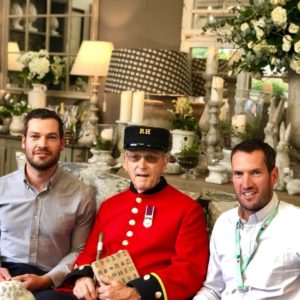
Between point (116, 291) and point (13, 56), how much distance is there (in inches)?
137

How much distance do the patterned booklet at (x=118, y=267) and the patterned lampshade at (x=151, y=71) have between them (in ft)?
4.60

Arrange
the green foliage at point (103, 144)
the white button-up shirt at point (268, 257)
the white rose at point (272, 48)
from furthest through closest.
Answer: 1. the green foliage at point (103, 144)
2. the white rose at point (272, 48)
3. the white button-up shirt at point (268, 257)

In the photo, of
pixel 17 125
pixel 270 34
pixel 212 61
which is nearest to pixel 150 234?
pixel 270 34

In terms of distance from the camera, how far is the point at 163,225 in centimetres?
203

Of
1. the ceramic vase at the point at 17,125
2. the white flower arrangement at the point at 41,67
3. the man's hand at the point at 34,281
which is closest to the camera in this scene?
the man's hand at the point at 34,281

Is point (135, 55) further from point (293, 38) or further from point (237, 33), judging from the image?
point (293, 38)

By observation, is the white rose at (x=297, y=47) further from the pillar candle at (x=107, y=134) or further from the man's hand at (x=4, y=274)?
the man's hand at (x=4, y=274)

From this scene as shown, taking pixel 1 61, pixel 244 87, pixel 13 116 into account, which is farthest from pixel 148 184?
pixel 1 61

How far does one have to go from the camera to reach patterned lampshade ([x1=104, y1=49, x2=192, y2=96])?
3176 mm

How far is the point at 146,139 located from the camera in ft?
6.76

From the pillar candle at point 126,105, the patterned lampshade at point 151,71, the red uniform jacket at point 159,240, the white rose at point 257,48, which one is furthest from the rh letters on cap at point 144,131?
the pillar candle at point 126,105

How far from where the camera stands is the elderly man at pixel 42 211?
2174 millimetres

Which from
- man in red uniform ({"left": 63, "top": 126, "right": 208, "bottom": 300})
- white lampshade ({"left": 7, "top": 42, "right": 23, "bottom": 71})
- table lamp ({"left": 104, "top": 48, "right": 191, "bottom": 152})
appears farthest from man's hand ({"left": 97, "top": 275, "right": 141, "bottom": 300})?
white lampshade ({"left": 7, "top": 42, "right": 23, "bottom": 71})

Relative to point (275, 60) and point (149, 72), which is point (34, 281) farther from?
point (149, 72)
